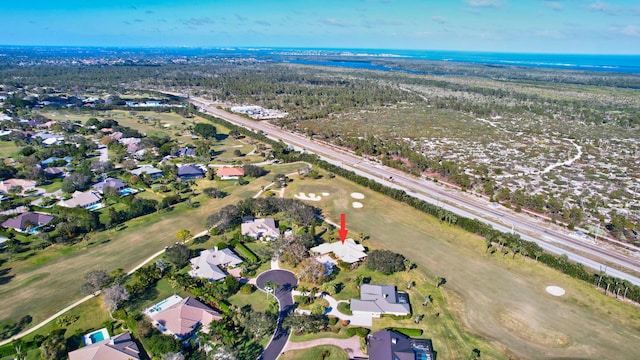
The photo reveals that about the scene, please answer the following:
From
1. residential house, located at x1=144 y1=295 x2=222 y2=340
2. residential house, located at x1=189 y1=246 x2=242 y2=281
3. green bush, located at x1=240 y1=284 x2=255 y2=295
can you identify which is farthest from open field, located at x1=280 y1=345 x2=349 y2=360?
residential house, located at x1=189 y1=246 x2=242 y2=281

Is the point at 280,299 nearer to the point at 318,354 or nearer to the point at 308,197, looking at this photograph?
the point at 318,354

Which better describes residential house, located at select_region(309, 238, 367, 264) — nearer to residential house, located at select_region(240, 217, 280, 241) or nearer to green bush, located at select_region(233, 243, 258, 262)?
residential house, located at select_region(240, 217, 280, 241)

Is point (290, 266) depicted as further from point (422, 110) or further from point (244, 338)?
point (422, 110)

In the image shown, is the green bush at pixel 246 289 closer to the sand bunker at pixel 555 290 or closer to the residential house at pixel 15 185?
the sand bunker at pixel 555 290

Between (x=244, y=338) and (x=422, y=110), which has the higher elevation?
(x=422, y=110)

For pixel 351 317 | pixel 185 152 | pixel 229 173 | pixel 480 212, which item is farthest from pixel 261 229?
pixel 185 152

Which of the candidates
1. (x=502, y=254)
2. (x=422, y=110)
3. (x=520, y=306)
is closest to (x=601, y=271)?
(x=502, y=254)
